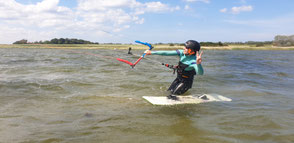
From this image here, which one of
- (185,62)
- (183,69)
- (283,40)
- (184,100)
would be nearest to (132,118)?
(184,100)

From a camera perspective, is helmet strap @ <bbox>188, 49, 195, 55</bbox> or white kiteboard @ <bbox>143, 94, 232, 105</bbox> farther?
white kiteboard @ <bbox>143, 94, 232, 105</bbox>

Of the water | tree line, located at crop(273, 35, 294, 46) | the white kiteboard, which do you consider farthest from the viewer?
tree line, located at crop(273, 35, 294, 46)

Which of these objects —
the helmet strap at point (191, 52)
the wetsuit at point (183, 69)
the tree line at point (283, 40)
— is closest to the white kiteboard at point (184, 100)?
the wetsuit at point (183, 69)

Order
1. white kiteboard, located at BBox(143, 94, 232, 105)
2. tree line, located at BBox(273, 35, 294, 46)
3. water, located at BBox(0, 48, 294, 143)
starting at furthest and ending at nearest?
tree line, located at BBox(273, 35, 294, 46) → white kiteboard, located at BBox(143, 94, 232, 105) → water, located at BBox(0, 48, 294, 143)

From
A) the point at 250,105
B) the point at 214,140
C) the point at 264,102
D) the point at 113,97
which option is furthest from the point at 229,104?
the point at 113,97

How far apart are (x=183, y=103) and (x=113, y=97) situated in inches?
118

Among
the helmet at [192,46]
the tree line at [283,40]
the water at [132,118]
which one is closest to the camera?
the water at [132,118]

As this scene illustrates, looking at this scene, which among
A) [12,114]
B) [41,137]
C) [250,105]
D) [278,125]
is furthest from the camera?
[250,105]

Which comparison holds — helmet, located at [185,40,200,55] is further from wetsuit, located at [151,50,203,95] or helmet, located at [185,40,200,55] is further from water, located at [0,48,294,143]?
water, located at [0,48,294,143]

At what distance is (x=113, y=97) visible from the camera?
957cm

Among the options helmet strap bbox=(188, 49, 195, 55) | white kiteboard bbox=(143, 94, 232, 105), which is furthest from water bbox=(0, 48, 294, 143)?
helmet strap bbox=(188, 49, 195, 55)

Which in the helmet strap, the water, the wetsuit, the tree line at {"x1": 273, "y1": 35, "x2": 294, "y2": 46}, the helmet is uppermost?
the tree line at {"x1": 273, "y1": 35, "x2": 294, "y2": 46}

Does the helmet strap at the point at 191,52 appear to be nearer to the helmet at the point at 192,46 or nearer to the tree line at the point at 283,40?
the helmet at the point at 192,46

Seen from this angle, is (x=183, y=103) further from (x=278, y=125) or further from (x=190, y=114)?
(x=278, y=125)
